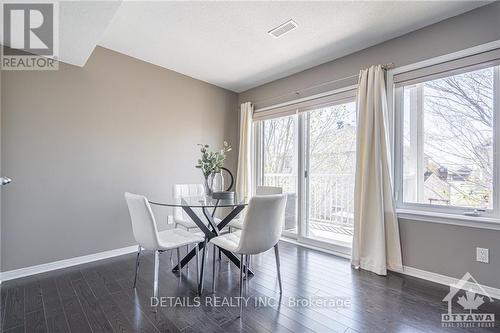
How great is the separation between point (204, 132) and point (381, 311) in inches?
130

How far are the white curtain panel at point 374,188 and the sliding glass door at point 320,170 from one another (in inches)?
13.5

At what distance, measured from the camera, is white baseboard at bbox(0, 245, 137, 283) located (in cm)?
233

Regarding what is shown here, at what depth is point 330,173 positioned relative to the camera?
347 centimetres

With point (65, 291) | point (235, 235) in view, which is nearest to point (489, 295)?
point (235, 235)

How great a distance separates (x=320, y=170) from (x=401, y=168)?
109 cm

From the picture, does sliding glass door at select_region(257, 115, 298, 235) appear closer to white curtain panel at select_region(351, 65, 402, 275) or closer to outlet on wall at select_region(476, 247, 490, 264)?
white curtain panel at select_region(351, 65, 402, 275)

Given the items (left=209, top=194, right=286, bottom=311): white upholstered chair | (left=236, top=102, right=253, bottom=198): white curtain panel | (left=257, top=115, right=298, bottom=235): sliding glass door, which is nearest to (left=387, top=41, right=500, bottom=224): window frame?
(left=257, top=115, right=298, bottom=235): sliding glass door

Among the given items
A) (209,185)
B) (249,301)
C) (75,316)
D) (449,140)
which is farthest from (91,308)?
(449,140)

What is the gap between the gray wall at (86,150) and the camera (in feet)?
7.81

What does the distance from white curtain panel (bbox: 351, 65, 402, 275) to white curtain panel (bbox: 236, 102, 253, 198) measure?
6.20ft

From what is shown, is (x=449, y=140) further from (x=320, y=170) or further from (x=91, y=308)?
(x=91, y=308)

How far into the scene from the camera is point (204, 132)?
4035mm

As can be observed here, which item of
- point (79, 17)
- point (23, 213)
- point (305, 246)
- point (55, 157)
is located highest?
point (79, 17)

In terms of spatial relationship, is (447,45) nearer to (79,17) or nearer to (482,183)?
(482,183)
